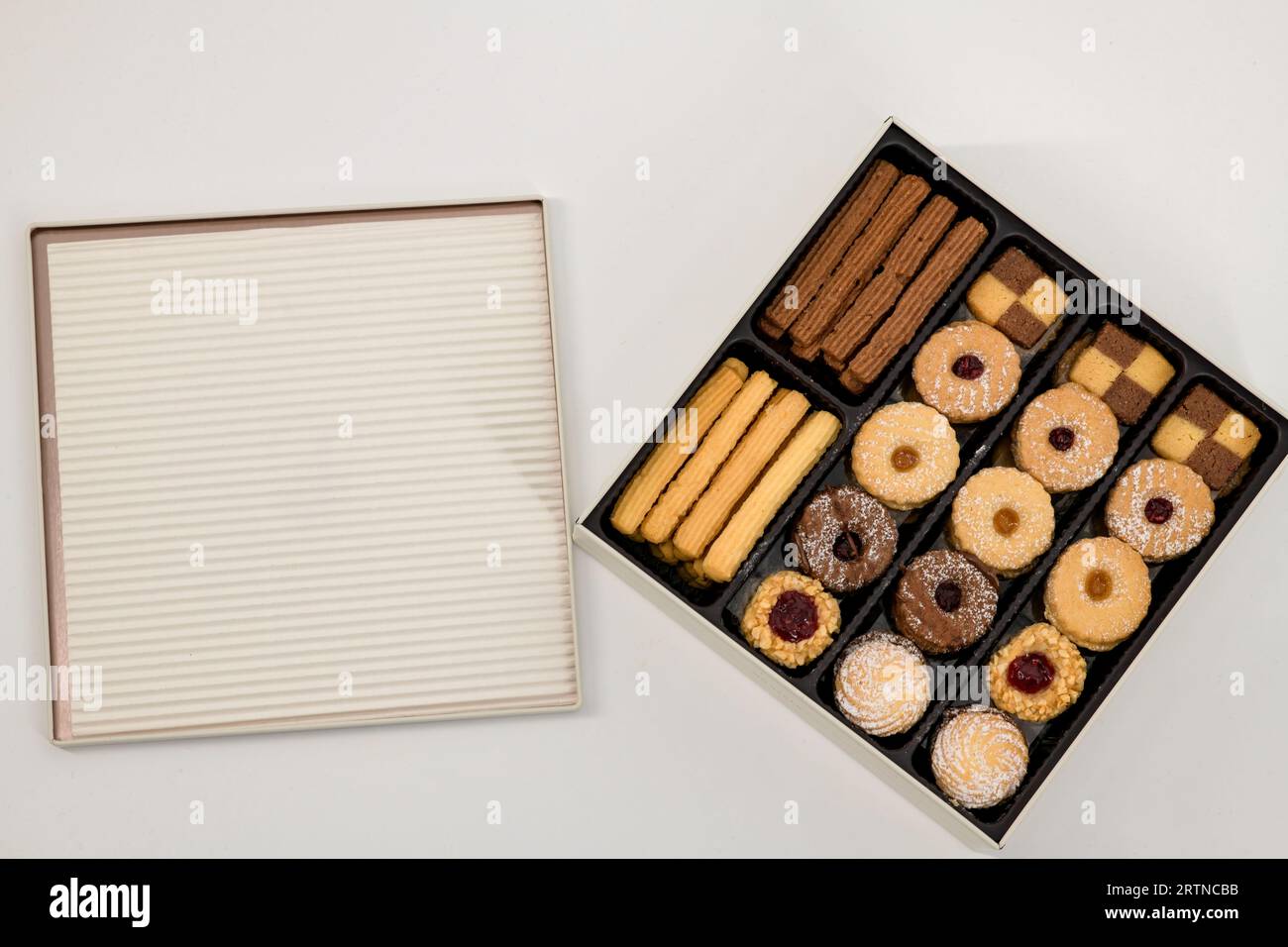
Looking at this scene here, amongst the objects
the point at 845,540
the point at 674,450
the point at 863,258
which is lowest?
the point at 845,540

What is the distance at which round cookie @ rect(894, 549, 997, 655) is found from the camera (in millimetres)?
3178

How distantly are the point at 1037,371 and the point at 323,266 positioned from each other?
1.91 m

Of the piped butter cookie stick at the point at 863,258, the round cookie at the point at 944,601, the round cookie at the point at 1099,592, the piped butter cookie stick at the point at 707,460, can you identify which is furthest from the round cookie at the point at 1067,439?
the piped butter cookie stick at the point at 707,460

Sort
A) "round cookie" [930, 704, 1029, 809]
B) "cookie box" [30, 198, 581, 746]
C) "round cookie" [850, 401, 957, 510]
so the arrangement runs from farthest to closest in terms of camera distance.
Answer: "cookie box" [30, 198, 581, 746], "round cookie" [850, 401, 957, 510], "round cookie" [930, 704, 1029, 809]

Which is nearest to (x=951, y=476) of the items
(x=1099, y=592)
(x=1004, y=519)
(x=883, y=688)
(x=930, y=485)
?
(x=930, y=485)

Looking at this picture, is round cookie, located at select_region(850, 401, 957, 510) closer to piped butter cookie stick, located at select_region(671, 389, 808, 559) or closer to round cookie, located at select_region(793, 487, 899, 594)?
round cookie, located at select_region(793, 487, 899, 594)

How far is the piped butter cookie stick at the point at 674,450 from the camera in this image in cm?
318

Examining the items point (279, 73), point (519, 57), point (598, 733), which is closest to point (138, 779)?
point (598, 733)

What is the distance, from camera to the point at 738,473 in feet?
10.6

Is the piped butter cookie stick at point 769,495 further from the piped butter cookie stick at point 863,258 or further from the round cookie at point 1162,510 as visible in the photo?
the round cookie at point 1162,510

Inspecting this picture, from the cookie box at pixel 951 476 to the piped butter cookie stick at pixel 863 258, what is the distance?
3 centimetres

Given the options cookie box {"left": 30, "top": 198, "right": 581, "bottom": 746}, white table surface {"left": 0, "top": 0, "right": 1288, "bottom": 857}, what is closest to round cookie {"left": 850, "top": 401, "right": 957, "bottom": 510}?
white table surface {"left": 0, "top": 0, "right": 1288, "bottom": 857}

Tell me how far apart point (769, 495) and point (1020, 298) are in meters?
0.83

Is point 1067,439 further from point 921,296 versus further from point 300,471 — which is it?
point 300,471
